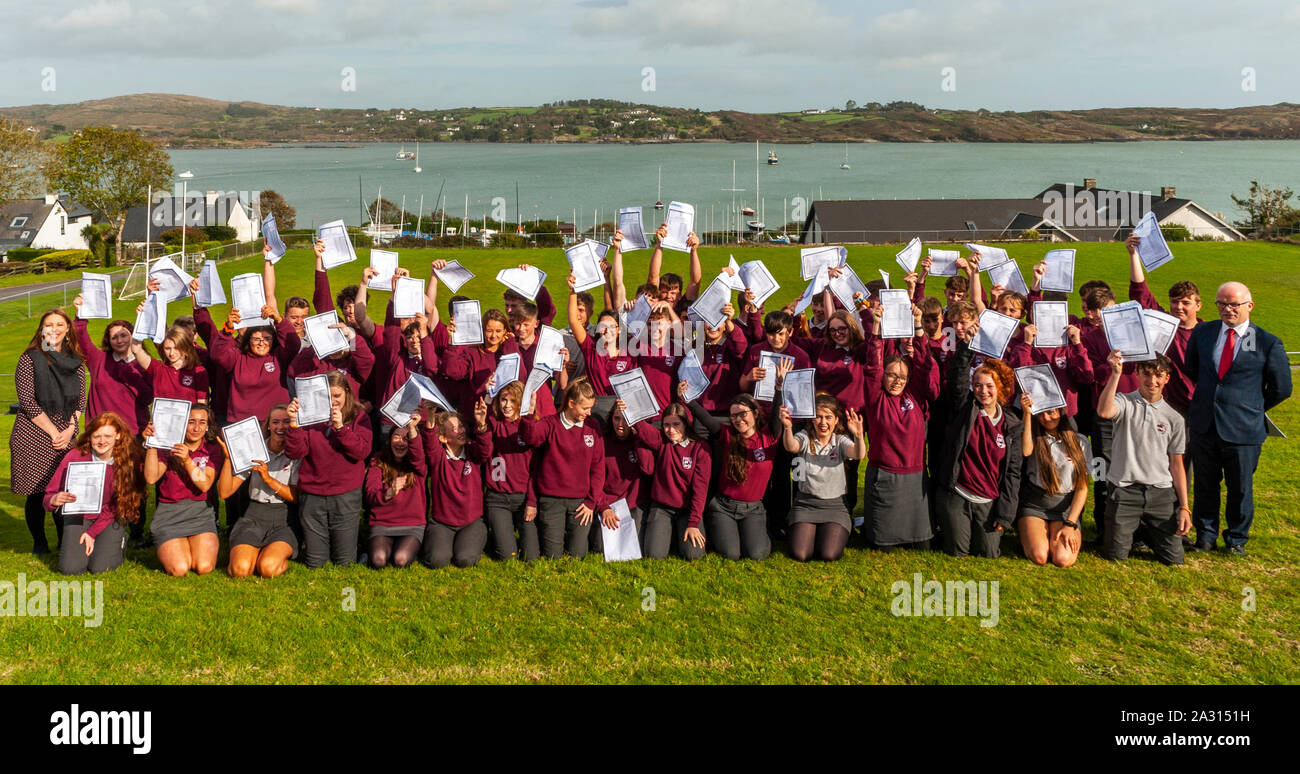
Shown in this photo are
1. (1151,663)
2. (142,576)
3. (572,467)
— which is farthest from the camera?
(572,467)

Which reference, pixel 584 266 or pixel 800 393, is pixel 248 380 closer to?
pixel 584 266

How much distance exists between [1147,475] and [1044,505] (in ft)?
2.77

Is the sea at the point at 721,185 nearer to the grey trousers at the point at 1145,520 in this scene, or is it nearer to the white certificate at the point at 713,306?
the white certificate at the point at 713,306

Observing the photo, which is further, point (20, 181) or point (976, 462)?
point (20, 181)

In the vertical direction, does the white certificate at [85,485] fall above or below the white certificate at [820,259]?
below

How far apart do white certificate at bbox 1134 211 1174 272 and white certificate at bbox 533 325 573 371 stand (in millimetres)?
5214

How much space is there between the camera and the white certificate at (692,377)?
759cm

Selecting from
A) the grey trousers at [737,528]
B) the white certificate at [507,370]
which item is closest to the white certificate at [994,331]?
the grey trousers at [737,528]

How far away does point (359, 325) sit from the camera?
820 centimetres

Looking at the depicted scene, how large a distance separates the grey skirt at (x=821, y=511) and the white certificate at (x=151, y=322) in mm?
5698
